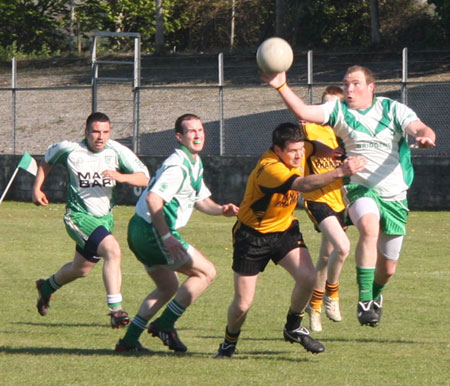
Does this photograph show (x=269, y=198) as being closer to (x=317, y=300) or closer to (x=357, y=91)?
(x=357, y=91)

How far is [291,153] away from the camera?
7.35m

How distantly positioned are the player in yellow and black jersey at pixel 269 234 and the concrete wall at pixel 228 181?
1338cm

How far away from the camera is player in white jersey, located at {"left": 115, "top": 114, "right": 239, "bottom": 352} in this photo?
7465 mm

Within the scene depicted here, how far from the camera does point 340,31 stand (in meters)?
42.6

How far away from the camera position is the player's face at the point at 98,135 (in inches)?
368

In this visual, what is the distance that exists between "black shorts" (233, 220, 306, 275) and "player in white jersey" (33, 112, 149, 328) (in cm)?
184

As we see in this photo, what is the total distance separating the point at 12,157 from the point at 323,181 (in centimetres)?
1737

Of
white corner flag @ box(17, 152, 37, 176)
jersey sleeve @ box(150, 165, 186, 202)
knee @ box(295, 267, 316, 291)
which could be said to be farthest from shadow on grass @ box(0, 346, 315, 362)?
white corner flag @ box(17, 152, 37, 176)

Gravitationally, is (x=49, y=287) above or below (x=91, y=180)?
below

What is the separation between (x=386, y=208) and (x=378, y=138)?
21.7 inches

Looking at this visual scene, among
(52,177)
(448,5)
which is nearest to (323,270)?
(52,177)

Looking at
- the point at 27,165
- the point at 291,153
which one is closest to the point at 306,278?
the point at 291,153

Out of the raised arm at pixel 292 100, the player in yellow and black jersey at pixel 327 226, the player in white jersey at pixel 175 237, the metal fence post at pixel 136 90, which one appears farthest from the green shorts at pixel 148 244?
the metal fence post at pixel 136 90

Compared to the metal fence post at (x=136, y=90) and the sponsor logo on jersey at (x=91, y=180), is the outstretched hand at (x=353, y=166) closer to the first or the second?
the sponsor logo on jersey at (x=91, y=180)
